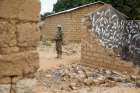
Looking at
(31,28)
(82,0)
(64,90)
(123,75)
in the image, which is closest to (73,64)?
(123,75)

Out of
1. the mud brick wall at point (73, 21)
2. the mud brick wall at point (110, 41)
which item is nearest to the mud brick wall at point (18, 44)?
the mud brick wall at point (110, 41)

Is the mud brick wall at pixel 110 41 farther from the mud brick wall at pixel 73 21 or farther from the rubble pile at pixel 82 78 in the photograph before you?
the mud brick wall at pixel 73 21

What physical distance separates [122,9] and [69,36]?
16.5ft

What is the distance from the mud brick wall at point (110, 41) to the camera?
1179cm

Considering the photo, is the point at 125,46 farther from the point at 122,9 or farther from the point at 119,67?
the point at 122,9

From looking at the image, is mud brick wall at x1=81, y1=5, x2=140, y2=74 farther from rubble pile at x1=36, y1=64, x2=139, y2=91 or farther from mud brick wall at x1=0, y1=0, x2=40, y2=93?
mud brick wall at x1=0, y1=0, x2=40, y2=93

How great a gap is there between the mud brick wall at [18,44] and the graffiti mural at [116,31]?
870 cm

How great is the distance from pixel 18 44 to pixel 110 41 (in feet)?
30.5

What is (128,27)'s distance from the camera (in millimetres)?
12047

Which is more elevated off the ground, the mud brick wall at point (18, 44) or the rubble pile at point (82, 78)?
the mud brick wall at point (18, 44)

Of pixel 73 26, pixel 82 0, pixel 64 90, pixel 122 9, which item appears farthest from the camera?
pixel 82 0

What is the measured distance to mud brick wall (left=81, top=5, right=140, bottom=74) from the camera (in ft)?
38.7

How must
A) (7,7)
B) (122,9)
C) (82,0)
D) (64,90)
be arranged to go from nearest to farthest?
(7,7), (64,90), (122,9), (82,0)

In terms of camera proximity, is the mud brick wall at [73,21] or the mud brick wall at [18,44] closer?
the mud brick wall at [18,44]
